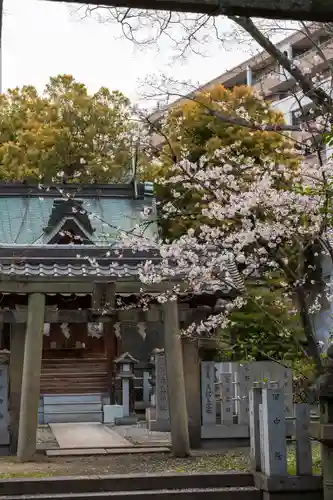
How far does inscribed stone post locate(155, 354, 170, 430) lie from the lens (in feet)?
44.9

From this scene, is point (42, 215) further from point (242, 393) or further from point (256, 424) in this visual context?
point (256, 424)

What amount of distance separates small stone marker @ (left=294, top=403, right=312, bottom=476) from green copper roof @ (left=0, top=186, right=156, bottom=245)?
41.9 feet

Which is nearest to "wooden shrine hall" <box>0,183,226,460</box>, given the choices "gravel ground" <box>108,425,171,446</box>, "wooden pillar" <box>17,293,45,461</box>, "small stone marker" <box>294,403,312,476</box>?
"wooden pillar" <box>17,293,45,461</box>

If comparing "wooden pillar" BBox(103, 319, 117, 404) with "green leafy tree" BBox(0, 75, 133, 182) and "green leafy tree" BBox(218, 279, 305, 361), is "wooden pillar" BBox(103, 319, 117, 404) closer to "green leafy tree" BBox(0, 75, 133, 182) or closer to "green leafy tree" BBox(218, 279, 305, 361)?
"green leafy tree" BBox(218, 279, 305, 361)

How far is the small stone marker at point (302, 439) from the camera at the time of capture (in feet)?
23.5

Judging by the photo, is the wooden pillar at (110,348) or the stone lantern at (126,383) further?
the wooden pillar at (110,348)

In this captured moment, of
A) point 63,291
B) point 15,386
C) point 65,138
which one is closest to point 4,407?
point 15,386

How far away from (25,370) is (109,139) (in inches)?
631

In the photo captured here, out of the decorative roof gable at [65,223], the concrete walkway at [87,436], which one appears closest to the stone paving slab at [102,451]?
the concrete walkway at [87,436]

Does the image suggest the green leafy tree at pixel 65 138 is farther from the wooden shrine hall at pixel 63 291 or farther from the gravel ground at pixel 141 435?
the gravel ground at pixel 141 435

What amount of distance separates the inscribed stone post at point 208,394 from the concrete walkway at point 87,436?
1451 mm

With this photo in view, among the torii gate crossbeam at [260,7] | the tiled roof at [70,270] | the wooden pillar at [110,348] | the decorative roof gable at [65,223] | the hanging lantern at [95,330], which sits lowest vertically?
the wooden pillar at [110,348]

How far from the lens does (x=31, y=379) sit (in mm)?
9844

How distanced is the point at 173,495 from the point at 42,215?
1473 centimetres
